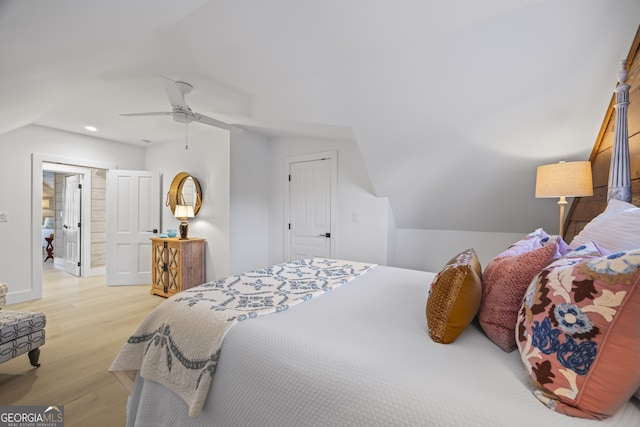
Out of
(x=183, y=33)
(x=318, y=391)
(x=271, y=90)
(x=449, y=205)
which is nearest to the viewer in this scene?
(x=318, y=391)

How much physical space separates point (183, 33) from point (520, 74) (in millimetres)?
2357

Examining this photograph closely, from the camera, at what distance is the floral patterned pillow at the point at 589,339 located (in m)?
0.62

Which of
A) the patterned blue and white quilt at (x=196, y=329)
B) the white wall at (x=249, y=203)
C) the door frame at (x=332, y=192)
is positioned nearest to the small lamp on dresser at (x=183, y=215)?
the white wall at (x=249, y=203)

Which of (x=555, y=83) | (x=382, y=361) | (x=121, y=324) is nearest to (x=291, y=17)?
(x=555, y=83)

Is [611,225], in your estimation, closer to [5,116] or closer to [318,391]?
[318,391]

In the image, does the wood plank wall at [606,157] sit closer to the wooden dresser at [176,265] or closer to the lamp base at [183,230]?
the wooden dresser at [176,265]

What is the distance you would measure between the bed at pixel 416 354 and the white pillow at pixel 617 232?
1cm

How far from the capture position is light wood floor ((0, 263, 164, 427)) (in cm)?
171

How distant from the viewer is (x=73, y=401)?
68.4 inches

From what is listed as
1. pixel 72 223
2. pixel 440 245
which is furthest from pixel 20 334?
pixel 72 223

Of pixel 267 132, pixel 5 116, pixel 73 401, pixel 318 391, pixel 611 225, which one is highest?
pixel 267 132

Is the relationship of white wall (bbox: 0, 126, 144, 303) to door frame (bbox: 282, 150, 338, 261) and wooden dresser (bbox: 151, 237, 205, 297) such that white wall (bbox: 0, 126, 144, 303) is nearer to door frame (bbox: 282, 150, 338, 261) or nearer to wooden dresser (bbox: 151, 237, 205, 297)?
wooden dresser (bbox: 151, 237, 205, 297)

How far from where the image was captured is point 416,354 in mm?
935

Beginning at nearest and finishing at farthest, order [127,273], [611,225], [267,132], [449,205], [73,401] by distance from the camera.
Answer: [611,225]
[73,401]
[449,205]
[267,132]
[127,273]
